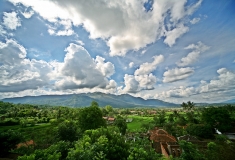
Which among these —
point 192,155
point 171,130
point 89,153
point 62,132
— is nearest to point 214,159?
point 192,155

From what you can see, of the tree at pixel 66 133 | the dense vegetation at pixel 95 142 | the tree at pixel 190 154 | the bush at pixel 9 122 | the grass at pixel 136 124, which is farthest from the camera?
the grass at pixel 136 124

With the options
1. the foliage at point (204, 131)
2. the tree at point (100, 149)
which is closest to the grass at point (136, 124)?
the foliage at point (204, 131)

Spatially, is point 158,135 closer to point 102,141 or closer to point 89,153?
point 102,141

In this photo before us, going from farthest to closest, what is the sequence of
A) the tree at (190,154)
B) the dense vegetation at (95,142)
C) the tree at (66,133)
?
the tree at (66,133), the tree at (190,154), the dense vegetation at (95,142)

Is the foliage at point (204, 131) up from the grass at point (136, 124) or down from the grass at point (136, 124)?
up

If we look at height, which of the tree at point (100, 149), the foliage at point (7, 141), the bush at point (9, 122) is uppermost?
the tree at point (100, 149)

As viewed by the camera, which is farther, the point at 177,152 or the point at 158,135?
the point at 158,135

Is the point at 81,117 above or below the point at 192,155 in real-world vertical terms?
above

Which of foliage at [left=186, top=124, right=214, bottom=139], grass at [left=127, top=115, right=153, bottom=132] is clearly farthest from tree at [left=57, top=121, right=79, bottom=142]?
grass at [left=127, top=115, right=153, bottom=132]

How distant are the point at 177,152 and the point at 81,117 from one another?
69.9 feet

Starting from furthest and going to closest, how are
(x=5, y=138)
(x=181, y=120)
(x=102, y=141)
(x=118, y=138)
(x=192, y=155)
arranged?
(x=181, y=120)
(x=5, y=138)
(x=118, y=138)
(x=192, y=155)
(x=102, y=141)

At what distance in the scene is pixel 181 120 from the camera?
197 feet

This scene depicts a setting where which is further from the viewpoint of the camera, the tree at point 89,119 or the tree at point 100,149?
the tree at point 89,119

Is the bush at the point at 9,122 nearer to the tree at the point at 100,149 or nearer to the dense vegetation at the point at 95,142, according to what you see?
the dense vegetation at the point at 95,142
